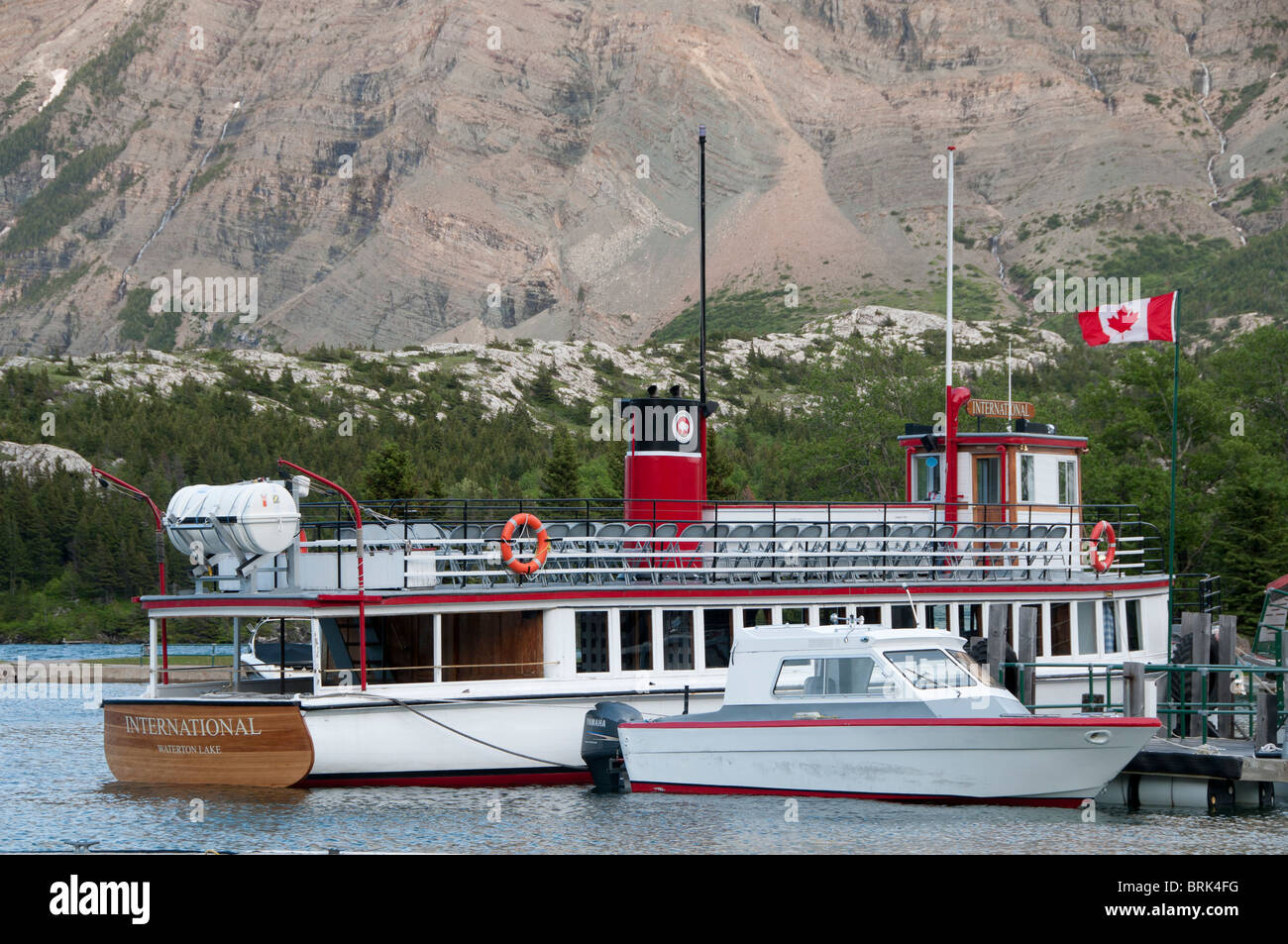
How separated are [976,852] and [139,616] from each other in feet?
224

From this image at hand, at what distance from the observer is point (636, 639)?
25484 mm

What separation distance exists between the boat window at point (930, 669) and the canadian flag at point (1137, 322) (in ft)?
31.2

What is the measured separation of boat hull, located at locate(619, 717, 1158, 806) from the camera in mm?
21406

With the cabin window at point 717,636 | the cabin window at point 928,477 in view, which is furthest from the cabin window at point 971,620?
the cabin window at point 717,636

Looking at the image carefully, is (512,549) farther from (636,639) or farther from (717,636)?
(717,636)

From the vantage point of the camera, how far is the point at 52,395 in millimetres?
116500

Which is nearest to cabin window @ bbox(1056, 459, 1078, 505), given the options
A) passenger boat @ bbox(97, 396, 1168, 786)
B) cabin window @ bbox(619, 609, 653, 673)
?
passenger boat @ bbox(97, 396, 1168, 786)

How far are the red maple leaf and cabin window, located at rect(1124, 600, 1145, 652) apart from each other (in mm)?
5252

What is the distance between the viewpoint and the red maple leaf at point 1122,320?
29.9 metres

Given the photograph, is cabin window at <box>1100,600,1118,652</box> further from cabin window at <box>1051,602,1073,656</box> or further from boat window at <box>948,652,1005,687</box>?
boat window at <box>948,652,1005,687</box>

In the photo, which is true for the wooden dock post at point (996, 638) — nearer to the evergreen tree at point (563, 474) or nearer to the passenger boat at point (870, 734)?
the passenger boat at point (870, 734)

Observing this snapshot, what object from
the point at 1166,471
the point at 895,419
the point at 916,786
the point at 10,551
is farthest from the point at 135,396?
the point at 916,786

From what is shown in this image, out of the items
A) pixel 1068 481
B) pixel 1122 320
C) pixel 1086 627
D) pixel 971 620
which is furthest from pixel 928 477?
pixel 1122 320
